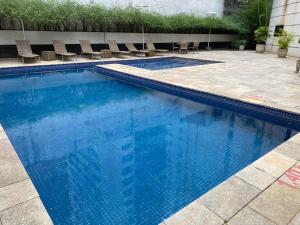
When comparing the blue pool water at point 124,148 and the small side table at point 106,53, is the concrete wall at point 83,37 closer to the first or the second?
the small side table at point 106,53

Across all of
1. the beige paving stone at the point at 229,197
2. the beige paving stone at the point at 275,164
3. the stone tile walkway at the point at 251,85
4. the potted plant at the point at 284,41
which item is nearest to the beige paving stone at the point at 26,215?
the beige paving stone at the point at 229,197

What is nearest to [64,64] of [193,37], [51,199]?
[51,199]

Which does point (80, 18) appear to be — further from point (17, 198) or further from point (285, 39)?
point (285, 39)

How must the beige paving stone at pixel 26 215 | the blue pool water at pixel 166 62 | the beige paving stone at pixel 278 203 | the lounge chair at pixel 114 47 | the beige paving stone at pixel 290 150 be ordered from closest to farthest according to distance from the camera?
the beige paving stone at pixel 26 215 < the beige paving stone at pixel 278 203 < the beige paving stone at pixel 290 150 < the blue pool water at pixel 166 62 < the lounge chair at pixel 114 47

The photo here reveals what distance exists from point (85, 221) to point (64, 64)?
26.5 ft

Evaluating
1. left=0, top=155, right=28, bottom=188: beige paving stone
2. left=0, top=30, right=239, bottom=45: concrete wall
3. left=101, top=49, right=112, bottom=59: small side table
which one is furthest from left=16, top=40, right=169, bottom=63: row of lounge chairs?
left=0, top=155, right=28, bottom=188: beige paving stone

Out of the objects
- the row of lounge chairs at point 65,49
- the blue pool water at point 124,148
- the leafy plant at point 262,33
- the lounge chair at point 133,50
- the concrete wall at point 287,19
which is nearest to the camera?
the blue pool water at point 124,148

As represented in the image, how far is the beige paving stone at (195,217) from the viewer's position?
1.93m

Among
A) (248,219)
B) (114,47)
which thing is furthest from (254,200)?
(114,47)

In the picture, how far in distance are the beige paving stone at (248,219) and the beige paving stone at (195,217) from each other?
11 centimetres

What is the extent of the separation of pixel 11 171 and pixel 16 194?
1.38 feet

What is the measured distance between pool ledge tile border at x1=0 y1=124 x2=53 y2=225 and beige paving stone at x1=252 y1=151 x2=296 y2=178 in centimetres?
220

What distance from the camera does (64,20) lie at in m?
10.5

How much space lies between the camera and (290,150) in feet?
10.4
